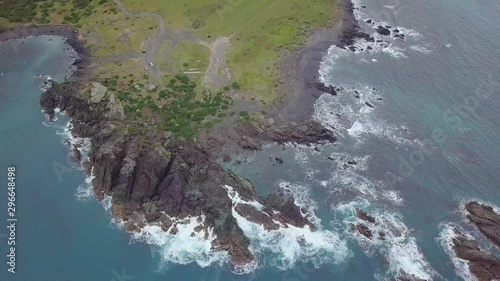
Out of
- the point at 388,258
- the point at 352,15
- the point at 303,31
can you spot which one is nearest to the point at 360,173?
the point at 388,258

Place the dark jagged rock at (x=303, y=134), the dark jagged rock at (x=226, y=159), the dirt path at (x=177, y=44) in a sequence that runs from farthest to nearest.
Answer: the dirt path at (x=177, y=44) < the dark jagged rock at (x=303, y=134) < the dark jagged rock at (x=226, y=159)

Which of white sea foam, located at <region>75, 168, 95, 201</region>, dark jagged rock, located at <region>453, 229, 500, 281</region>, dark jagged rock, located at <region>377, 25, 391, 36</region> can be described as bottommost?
white sea foam, located at <region>75, 168, 95, 201</region>

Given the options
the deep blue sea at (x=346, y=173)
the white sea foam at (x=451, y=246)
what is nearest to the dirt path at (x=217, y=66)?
the deep blue sea at (x=346, y=173)

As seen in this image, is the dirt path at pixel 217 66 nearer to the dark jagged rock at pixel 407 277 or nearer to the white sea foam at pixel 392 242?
the white sea foam at pixel 392 242

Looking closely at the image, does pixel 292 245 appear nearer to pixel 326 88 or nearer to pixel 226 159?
pixel 226 159

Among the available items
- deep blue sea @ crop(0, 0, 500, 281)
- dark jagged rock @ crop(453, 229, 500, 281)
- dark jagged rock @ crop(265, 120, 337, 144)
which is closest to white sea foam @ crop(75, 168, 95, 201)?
deep blue sea @ crop(0, 0, 500, 281)

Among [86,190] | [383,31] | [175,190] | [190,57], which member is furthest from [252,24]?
[86,190]

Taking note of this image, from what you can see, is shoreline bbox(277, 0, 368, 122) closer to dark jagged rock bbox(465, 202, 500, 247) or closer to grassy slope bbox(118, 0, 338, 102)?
grassy slope bbox(118, 0, 338, 102)

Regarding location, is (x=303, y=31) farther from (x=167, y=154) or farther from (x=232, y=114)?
(x=167, y=154)
